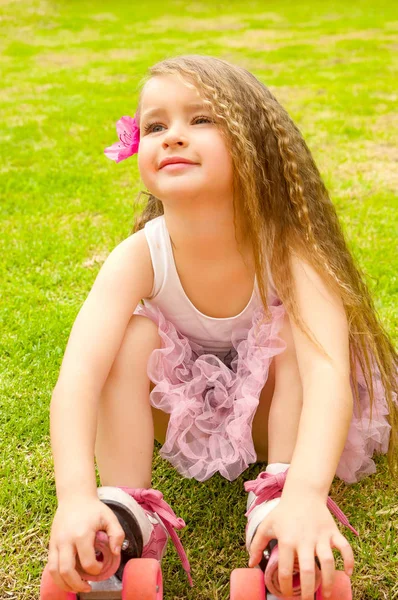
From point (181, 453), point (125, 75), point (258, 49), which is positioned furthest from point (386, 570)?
point (258, 49)

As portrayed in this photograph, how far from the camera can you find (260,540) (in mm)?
1188

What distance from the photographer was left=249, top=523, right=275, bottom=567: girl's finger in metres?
1.19

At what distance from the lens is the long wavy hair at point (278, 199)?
147 centimetres

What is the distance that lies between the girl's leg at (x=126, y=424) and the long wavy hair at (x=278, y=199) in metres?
0.32

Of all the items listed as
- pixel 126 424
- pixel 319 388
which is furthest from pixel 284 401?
pixel 126 424

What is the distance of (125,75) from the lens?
6.71 m

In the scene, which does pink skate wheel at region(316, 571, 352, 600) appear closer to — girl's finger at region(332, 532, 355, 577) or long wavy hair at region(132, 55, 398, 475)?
girl's finger at region(332, 532, 355, 577)

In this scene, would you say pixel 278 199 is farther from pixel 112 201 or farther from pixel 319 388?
pixel 112 201

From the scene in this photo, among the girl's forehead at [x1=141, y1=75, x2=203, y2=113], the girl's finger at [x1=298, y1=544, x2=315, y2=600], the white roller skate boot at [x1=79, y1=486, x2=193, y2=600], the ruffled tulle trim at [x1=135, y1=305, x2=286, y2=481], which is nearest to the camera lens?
the girl's finger at [x1=298, y1=544, x2=315, y2=600]

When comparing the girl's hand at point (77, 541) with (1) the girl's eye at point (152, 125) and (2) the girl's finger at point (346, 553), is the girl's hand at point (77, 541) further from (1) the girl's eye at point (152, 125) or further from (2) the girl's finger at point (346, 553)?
(1) the girl's eye at point (152, 125)

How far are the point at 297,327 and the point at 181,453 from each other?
0.40m

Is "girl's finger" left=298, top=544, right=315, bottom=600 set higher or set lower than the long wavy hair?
lower

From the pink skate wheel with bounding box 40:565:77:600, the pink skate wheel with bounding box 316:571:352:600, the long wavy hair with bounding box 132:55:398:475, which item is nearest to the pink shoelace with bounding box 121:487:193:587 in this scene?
the pink skate wheel with bounding box 40:565:77:600

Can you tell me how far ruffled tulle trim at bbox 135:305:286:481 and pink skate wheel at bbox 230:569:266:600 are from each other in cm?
34
